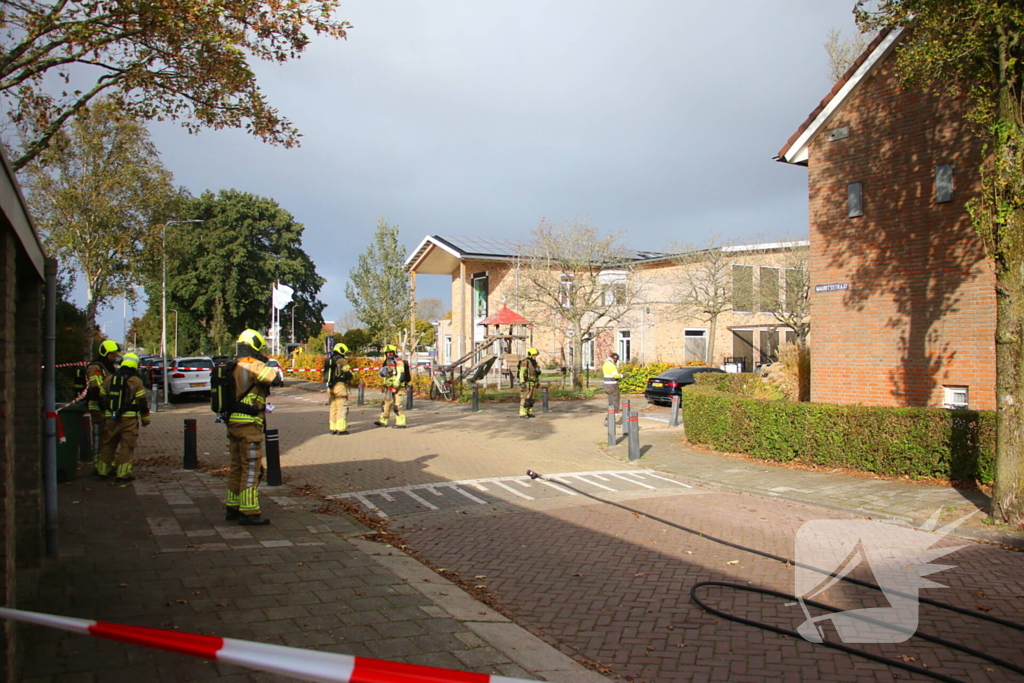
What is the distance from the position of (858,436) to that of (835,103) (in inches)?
252

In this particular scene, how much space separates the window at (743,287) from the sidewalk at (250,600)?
101 feet

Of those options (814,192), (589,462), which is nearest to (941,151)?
(814,192)

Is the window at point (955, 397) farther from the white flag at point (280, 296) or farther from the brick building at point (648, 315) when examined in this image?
the white flag at point (280, 296)

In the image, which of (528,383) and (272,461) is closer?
(272,461)

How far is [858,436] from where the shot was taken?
10289 mm

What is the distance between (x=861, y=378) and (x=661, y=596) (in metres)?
9.00

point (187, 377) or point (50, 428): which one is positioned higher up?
point (50, 428)

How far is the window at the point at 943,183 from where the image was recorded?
11.3 meters

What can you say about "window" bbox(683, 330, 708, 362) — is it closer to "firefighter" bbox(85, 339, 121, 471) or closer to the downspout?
"firefighter" bbox(85, 339, 121, 471)

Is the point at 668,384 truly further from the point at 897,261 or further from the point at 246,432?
the point at 246,432

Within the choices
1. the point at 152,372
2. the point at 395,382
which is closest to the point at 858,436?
the point at 395,382

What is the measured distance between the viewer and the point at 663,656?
4.44 m

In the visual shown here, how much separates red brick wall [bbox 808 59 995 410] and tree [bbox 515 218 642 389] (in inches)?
599

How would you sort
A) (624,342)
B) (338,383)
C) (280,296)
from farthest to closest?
(280,296)
(624,342)
(338,383)
